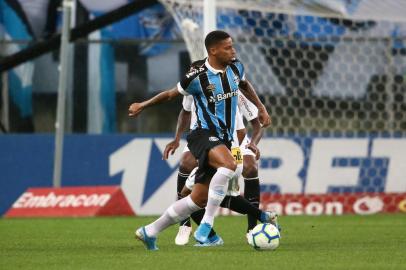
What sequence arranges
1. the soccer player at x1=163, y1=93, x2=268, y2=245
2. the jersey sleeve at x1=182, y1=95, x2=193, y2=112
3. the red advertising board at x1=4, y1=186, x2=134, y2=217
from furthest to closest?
the red advertising board at x1=4, y1=186, x2=134, y2=217 → the jersey sleeve at x1=182, y1=95, x2=193, y2=112 → the soccer player at x1=163, y1=93, x2=268, y2=245

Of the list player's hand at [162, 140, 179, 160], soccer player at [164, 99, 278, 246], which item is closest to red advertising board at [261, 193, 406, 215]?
soccer player at [164, 99, 278, 246]

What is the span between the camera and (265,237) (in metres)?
8.00

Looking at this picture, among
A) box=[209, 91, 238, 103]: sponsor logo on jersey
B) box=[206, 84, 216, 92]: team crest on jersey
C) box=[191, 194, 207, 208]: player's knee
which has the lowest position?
box=[191, 194, 207, 208]: player's knee

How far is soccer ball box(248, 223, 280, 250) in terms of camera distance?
800cm

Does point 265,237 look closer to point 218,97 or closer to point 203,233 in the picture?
point 203,233

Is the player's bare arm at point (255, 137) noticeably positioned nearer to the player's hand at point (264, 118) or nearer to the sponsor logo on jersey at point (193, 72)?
the player's hand at point (264, 118)

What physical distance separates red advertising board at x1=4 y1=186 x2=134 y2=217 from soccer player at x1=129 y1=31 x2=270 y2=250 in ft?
19.9

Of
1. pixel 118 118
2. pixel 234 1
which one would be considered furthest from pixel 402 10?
pixel 118 118

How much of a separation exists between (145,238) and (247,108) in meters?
2.01

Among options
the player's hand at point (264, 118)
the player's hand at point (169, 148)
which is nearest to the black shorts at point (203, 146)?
the player's hand at point (264, 118)

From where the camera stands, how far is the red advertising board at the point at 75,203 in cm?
1446

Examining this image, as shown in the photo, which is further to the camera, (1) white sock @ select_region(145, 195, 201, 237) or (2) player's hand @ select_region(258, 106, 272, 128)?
(2) player's hand @ select_region(258, 106, 272, 128)

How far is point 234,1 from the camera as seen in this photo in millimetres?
14023

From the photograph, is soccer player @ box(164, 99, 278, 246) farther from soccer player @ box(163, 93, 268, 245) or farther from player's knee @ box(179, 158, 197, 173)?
player's knee @ box(179, 158, 197, 173)
